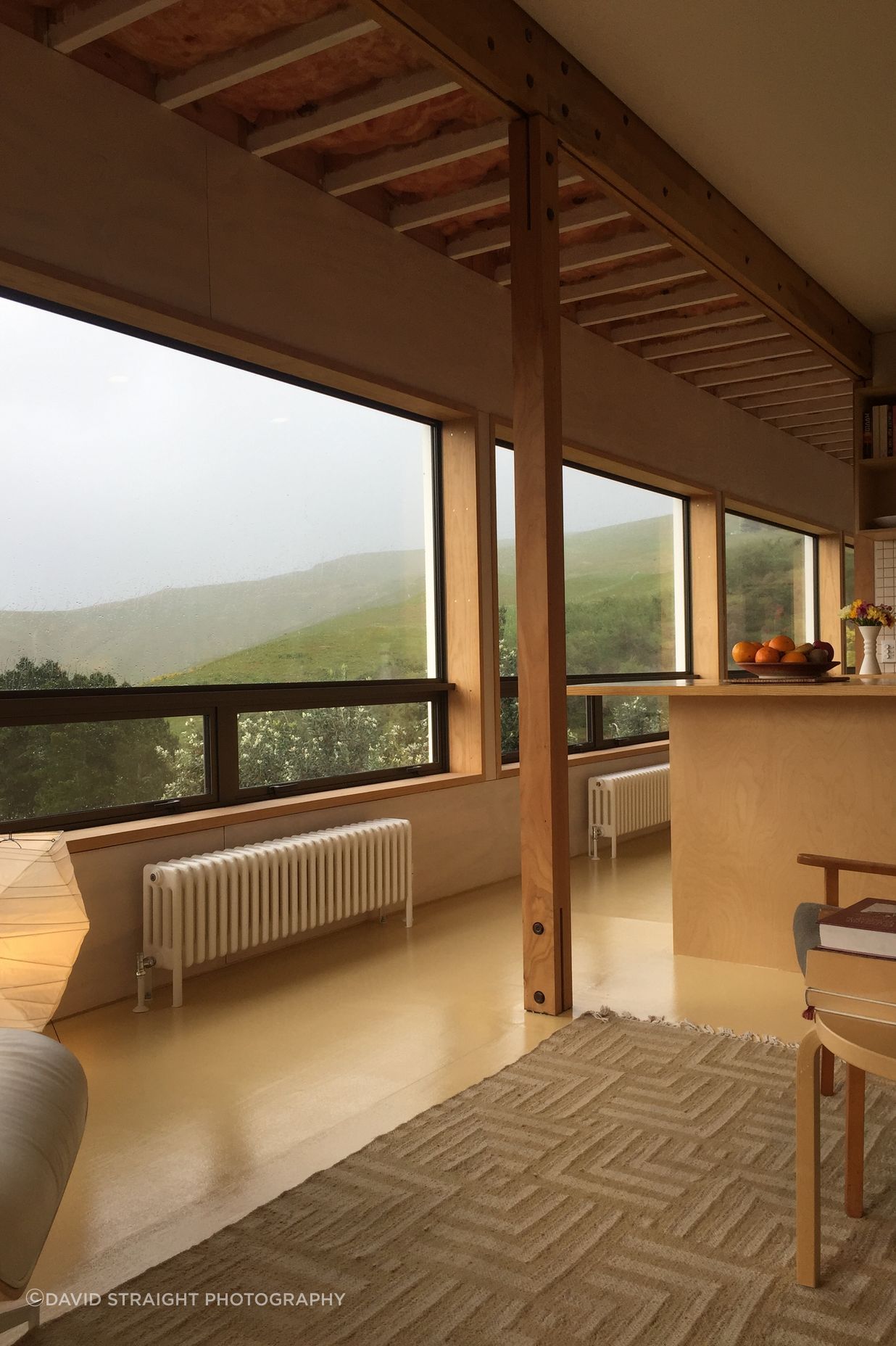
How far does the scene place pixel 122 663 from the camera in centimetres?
405

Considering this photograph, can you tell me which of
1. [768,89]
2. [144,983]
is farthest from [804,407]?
[144,983]

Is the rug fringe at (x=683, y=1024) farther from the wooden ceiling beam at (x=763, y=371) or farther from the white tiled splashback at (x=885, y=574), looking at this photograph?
the wooden ceiling beam at (x=763, y=371)

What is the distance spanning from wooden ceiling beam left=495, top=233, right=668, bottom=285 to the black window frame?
3.12m

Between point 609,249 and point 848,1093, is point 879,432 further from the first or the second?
point 848,1093

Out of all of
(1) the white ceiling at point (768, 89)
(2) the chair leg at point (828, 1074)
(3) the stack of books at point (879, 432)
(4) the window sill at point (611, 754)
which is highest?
(1) the white ceiling at point (768, 89)

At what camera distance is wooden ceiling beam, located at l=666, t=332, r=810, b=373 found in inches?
277

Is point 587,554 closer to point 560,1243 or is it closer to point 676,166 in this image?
point 676,166

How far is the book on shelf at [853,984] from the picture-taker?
1.82m

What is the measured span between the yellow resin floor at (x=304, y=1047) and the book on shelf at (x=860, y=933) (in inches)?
51.2

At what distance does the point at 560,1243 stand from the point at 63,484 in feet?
9.73

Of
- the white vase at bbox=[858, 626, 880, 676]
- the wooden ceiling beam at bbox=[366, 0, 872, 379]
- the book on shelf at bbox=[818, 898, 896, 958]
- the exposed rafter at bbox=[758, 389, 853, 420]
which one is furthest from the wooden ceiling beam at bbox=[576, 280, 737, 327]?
the book on shelf at bbox=[818, 898, 896, 958]

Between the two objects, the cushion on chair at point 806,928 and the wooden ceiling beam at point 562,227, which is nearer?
the cushion on chair at point 806,928

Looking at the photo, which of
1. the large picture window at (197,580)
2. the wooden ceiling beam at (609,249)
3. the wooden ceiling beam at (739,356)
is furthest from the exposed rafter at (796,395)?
the large picture window at (197,580)

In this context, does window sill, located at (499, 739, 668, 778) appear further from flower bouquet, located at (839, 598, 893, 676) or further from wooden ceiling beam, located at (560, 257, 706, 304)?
wooden ceiling beam, located at (560, 257, 706, 304)
